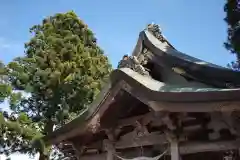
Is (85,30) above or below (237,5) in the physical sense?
above

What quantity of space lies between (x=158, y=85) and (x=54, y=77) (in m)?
14.1

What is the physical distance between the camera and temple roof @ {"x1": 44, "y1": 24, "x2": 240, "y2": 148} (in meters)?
5.87

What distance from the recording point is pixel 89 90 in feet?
67.7

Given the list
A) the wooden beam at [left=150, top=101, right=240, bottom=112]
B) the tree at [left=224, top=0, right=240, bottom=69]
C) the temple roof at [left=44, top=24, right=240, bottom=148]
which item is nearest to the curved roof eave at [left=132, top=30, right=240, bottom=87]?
the temple roof at [left=44, top=24, right=240, bottom=148]

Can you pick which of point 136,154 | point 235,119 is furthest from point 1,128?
point 235,119

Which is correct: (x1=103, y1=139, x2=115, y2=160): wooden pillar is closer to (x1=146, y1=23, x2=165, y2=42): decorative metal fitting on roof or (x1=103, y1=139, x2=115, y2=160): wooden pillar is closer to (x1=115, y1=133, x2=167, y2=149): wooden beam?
(x1=115, y1=133, x2=167, y2=149): wooden beam

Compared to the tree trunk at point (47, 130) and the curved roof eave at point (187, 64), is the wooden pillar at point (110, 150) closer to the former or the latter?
the curved roof eave at point (187, 64)

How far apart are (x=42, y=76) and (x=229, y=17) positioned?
11474mm

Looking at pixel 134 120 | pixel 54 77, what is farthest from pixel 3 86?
pixel 134 120

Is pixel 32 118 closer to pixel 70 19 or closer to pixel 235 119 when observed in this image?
pixel 70 19

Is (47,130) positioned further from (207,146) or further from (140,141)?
(207,146)

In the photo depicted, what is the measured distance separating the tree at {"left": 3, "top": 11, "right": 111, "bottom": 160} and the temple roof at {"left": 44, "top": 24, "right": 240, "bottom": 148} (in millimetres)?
11902

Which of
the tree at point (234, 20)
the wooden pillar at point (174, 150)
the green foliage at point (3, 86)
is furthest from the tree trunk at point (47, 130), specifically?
the wooden pillar at point (174, 150)

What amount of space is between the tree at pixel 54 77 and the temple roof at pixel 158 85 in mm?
11902
